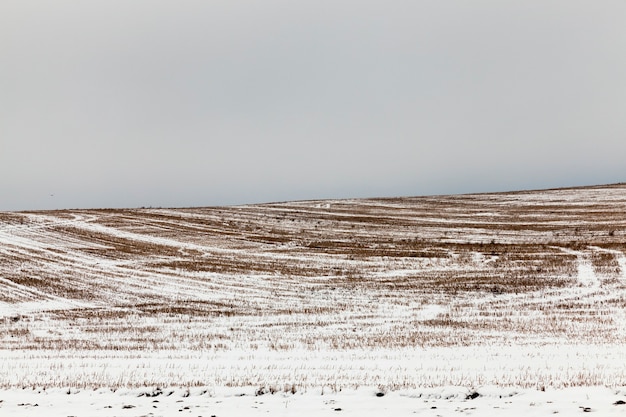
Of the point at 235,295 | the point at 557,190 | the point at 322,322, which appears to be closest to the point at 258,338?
the point at 322,322

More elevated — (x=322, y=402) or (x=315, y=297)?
(x=322, y=402)

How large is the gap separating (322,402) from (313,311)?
18839 millimetres

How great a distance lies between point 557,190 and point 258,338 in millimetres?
76549

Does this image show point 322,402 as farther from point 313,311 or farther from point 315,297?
point 315,297

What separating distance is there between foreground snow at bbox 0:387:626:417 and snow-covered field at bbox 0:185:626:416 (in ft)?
0.18

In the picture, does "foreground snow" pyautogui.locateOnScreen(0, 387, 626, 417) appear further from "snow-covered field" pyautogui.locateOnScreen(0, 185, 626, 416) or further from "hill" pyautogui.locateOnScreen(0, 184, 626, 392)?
"hill" pyautogui.locateOnScreen(0, 184, 626, 392)

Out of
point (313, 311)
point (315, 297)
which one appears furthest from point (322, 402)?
point (315, 297)

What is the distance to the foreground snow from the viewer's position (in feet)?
35.7

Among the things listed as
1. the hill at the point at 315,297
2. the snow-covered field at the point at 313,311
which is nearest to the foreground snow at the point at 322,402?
the snow-covered field at the point at 313,311

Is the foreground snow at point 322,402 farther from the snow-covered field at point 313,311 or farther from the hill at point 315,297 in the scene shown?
the hill at point 315,297

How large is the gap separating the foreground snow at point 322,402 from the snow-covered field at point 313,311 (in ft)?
0.18

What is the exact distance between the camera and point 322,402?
11.9 metres

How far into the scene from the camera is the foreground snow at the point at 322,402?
10.9 metres

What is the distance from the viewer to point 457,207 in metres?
77.3
